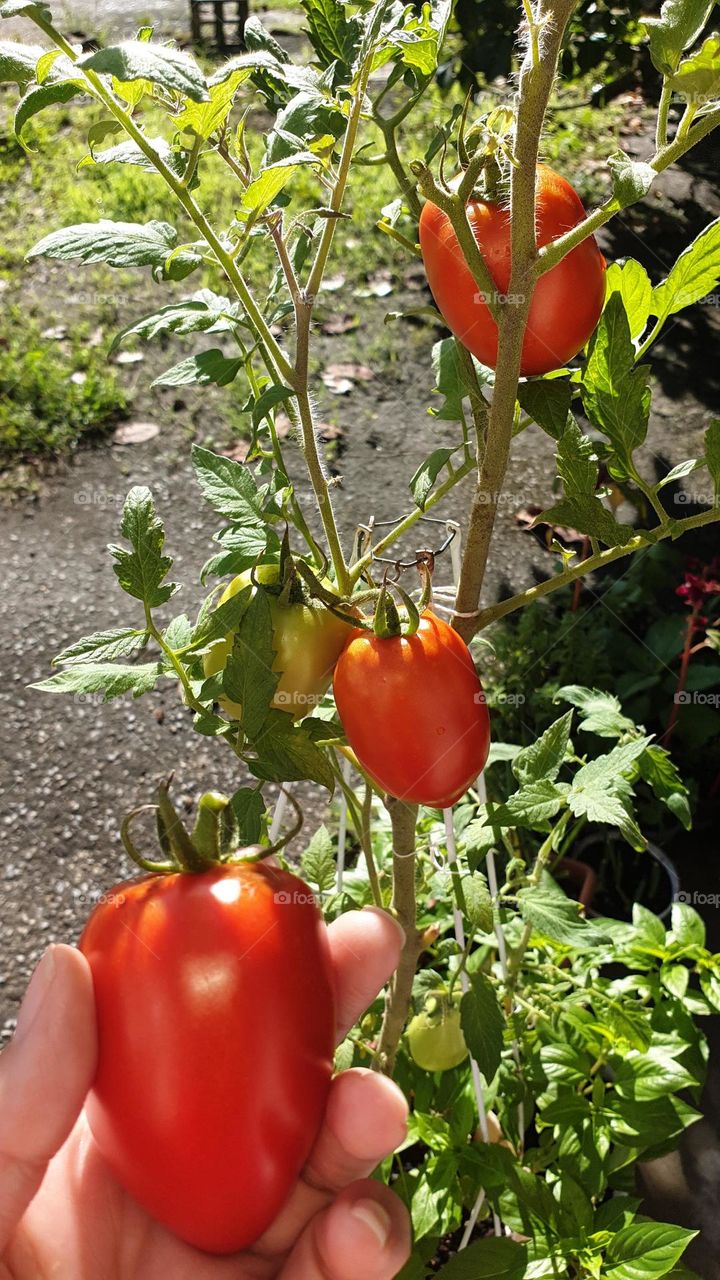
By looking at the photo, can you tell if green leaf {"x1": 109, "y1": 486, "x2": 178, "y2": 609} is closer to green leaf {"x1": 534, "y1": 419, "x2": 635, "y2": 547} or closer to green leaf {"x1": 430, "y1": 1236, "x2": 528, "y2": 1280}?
green leaf {"x1": 534, "y1": 419, "x2": 635, "y2": 547}

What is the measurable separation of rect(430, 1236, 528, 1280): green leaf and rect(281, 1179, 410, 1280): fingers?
1.01ft

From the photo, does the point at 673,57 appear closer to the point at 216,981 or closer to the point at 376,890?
the point at 216,981

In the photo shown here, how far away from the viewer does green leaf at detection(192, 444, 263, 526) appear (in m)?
0.79

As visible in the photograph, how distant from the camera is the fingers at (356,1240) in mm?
724

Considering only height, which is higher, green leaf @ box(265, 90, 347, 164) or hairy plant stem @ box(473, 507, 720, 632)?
green leaf @ box(265, 90, 347, 164)

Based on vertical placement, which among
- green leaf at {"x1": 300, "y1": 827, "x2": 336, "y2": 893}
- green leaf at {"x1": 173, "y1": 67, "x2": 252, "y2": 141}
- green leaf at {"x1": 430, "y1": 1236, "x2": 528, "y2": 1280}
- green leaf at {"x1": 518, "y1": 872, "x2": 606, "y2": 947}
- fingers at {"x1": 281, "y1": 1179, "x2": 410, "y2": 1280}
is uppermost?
green leaf at {"x1": 173, "y1": 67, "x2": 252, "y2": 141}

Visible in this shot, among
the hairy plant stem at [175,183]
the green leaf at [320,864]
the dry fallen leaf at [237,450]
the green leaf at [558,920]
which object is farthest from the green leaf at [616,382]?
the dry fallen leaf at [237,450]

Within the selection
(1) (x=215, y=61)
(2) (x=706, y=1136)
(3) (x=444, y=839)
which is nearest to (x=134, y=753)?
(3) (x=444, y=839)

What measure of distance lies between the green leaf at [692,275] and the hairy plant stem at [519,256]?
0.35 ft

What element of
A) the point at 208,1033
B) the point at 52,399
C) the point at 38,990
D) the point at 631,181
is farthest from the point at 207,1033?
the point at 52,399

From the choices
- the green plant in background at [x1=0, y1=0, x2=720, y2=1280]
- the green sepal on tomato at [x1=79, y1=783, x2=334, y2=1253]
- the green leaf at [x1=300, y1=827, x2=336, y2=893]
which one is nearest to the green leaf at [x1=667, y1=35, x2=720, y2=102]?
the green plant in background at [x1=0, y1=0, x2=720, y2=1280]

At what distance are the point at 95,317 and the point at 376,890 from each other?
268 cm

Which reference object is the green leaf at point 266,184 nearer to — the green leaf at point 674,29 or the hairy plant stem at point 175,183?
the hairy plant stem at point 175,183

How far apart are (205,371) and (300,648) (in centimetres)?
22
